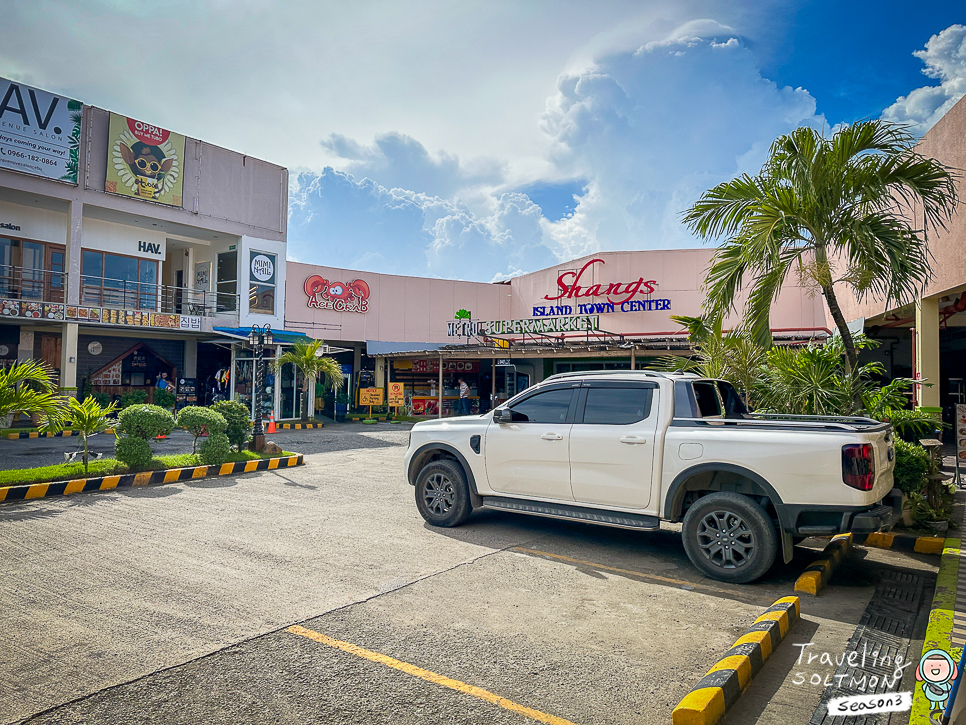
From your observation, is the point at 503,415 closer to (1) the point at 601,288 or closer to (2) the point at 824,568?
(2) the point at 824,568

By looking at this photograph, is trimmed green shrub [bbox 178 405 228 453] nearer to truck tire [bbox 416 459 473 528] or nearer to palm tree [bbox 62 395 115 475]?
palm tree [bbox 62 395 115 475]

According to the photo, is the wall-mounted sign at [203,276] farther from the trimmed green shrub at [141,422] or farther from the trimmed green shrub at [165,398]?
the trimmed green shrub at [141,422]

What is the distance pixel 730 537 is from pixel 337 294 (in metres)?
23.8

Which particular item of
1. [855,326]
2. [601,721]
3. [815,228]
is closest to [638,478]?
[601,721]

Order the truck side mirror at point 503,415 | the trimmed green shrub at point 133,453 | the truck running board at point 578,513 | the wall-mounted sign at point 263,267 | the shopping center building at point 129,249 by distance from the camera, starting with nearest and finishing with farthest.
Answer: the truck running board at point 578,513
the truck side mirror at point 503,415
the trimmed green shrub at point 133,453
the shopping center building at point 129,249
the wall-mounted sign at point 263,267

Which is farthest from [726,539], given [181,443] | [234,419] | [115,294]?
[115,294]

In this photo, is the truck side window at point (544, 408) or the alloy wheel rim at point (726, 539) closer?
the alloy wheel rim at point (726, 539)

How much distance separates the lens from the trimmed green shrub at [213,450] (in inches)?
450

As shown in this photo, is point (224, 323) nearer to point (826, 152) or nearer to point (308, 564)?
point (308, 564)

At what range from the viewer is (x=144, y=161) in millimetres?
20453

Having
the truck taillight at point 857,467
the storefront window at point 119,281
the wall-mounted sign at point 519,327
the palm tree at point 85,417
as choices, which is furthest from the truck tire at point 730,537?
the storefront window at point 119,281

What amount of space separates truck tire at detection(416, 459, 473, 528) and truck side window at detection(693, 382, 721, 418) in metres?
2.77

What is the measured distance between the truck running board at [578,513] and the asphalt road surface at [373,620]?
1.26ft

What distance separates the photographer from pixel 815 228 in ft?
24.4
